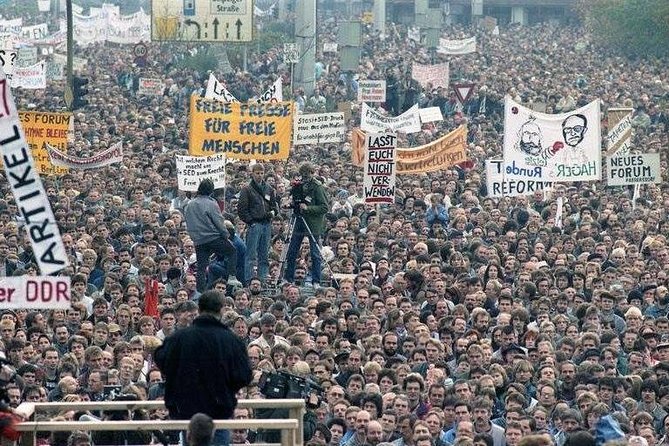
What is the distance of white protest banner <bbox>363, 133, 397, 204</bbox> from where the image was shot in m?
24.3

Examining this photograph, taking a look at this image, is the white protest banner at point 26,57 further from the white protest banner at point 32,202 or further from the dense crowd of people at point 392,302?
the white protest banner at point 32,202

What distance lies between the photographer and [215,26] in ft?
177

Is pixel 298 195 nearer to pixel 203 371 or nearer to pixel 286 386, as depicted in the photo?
pixel 286 386

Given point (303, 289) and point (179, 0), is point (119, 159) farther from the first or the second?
point (179, 0)

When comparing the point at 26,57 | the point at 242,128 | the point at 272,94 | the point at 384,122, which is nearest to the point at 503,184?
the point at 242,128

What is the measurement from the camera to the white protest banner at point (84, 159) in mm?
27531

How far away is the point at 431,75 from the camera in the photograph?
50.8 metres

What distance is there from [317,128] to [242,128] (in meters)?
4.43

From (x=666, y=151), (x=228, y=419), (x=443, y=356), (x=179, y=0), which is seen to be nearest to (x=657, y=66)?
(x=179, y=0)

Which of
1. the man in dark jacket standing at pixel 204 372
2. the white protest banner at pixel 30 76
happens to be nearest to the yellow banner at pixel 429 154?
the white protest banner at pixel 30 76

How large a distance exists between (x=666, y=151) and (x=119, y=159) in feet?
39.4

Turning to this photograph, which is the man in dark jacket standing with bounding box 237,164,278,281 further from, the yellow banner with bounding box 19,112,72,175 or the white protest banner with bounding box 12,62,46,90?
the white protest banner with bounding box 12,62,46,90

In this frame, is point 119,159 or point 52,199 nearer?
point 52,199

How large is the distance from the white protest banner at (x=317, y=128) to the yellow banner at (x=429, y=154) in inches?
85.2
